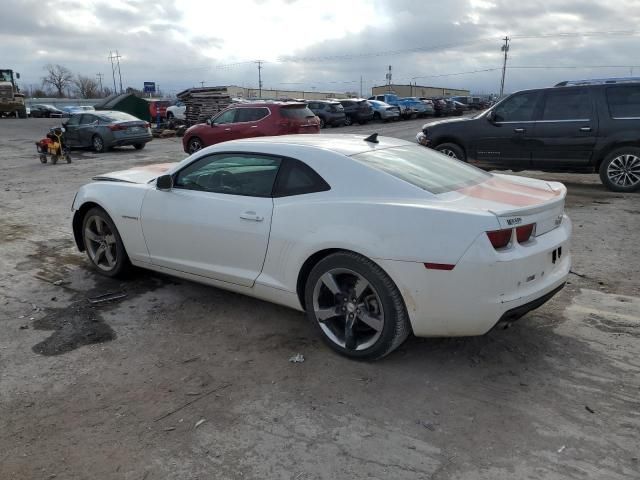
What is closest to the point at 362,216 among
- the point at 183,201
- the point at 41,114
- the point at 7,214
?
the point at 183,201

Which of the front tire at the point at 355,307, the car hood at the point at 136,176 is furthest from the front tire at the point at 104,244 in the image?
the front tire at the point at 355,307

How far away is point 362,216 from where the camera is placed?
338 centimetres

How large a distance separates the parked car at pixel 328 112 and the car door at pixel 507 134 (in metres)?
20.4

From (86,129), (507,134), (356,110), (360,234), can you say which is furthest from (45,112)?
(360,234)

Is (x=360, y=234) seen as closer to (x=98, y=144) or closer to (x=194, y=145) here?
(x=194, y=145)

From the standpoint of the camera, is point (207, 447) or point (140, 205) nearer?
point (207, 447)

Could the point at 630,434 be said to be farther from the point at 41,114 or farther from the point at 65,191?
the point at 41,114

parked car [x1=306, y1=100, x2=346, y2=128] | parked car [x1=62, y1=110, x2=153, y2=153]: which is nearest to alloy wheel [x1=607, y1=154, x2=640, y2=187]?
parked car [x1=62, y1=110, x2=153, y2=153]

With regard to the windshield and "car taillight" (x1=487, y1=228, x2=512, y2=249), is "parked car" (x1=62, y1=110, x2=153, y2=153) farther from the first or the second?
"car taillight" (x1=487, y1=228, x2=512, y2=249)

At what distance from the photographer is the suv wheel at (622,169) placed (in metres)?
8.98

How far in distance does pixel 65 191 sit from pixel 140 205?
7026 millimetres

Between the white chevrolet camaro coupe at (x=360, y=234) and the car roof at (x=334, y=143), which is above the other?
the car roof at (x=334, y=143)

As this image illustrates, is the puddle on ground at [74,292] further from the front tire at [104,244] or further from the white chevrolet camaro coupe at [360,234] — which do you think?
the white chevrolet camaro coupe at [360,234]

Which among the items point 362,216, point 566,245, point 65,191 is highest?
point 362,216
